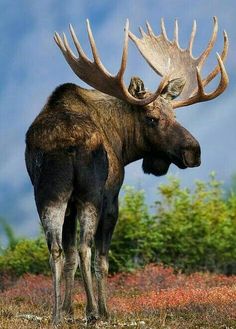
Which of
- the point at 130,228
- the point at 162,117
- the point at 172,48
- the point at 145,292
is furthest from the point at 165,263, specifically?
the point at 162,117

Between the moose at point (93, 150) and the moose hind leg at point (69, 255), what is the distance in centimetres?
1

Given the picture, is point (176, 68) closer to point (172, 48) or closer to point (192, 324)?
point (172, 48)

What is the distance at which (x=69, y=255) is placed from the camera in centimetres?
977

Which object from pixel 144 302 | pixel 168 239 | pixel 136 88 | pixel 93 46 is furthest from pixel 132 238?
pixel 93 46

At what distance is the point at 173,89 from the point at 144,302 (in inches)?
140

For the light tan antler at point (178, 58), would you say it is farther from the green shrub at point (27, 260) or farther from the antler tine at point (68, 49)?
the green shrub at point (27, 260)

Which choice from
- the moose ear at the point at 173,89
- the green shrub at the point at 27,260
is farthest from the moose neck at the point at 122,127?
the green shrub at the point at 27,260

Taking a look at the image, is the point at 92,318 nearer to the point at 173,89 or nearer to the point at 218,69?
the point at 173,89

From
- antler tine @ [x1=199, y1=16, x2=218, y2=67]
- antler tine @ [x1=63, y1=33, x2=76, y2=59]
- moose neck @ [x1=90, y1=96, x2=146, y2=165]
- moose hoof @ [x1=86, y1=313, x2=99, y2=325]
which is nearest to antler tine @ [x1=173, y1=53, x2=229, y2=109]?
moose neck @ [x1=90, y1=96, x2=146, y2=165]

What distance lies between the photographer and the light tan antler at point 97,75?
9844 millimetres

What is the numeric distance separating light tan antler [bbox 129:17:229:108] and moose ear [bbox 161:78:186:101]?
0.27 metres

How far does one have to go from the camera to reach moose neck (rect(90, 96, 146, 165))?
1007cm

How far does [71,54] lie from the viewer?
33.6 ft

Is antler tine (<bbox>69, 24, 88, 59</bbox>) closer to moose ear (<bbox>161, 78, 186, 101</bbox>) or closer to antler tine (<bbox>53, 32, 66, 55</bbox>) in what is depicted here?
antler tine (<bbox>53, 32, 66, 55</bbox>)
